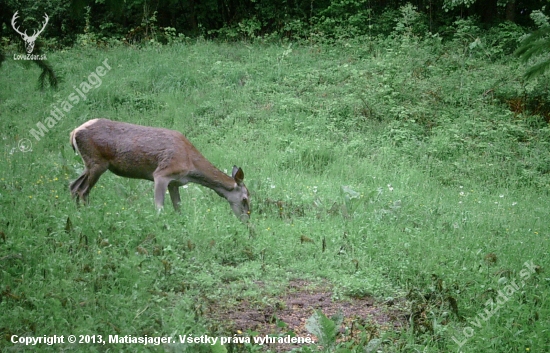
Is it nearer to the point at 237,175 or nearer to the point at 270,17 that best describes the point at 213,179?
the point at 237,175

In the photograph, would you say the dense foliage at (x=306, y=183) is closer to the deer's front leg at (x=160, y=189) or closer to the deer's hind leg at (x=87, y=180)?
the deer's hind leg at (x=87, y=180)

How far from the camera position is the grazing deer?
930 cm

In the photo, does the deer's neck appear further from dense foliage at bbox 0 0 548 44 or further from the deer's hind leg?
dense foliage at bbox 0 0 548 44

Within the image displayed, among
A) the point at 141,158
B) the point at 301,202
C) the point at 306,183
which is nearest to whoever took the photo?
the point at 141,158

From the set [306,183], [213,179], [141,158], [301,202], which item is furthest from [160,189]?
[306,183]

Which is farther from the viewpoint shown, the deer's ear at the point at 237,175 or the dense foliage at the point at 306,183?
the deer's ear at the point at 237,175

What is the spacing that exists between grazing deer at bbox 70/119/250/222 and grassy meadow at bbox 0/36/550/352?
0.37 metres

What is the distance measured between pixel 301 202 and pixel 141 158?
260 cm

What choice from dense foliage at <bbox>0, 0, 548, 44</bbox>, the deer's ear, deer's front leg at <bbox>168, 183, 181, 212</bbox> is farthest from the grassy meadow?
dense foliage at <bbox>0, 0, 548, 44</bbox>

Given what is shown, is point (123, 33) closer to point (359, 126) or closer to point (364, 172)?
point (359, 126)

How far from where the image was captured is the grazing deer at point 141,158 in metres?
9.30

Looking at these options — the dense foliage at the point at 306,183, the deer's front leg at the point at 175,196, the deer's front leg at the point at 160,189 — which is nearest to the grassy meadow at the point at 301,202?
the dense foliage at the point at 306,183

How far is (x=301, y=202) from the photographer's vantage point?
34.0ft

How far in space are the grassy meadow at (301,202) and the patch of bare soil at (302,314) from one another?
0.23ft
